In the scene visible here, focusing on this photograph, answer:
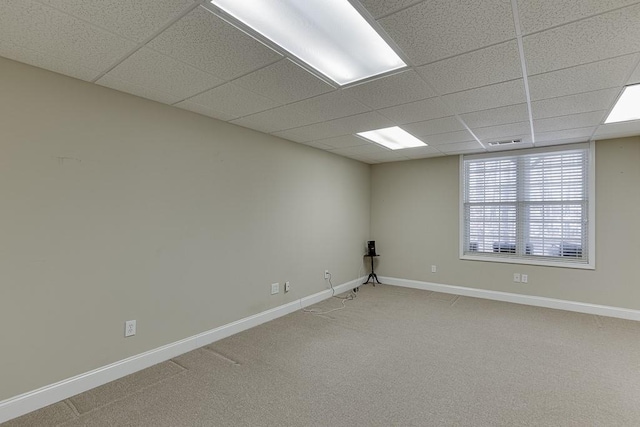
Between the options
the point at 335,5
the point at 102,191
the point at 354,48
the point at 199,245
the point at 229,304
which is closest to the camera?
the point at 335,5

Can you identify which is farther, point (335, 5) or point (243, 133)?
point (243, 133)

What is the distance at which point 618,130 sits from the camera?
3568 mm

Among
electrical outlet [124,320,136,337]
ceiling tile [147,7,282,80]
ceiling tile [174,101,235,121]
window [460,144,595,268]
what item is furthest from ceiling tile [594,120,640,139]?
electrical outlet [124,320,136,337]

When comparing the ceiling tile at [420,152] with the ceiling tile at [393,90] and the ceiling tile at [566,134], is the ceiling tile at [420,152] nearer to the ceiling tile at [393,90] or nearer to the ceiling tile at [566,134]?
the ceiling tile at [566,134]

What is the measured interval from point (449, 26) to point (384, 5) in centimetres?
42

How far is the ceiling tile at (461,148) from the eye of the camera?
Answer: 4320mm

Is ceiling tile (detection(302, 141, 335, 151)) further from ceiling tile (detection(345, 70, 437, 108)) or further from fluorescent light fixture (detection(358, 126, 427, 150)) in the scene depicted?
ceiling tile (detection(345, 70, 437, 108))

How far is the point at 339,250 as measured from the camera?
17.0ft

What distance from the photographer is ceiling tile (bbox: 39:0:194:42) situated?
4.79 ft

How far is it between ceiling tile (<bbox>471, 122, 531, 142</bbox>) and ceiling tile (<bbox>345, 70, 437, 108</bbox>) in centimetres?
142

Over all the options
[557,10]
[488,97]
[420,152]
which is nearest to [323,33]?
[557,10]

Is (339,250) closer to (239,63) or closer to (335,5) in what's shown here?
(239,63)

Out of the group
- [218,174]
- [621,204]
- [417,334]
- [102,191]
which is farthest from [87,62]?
[621,204]

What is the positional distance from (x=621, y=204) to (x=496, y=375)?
3.16 metres
